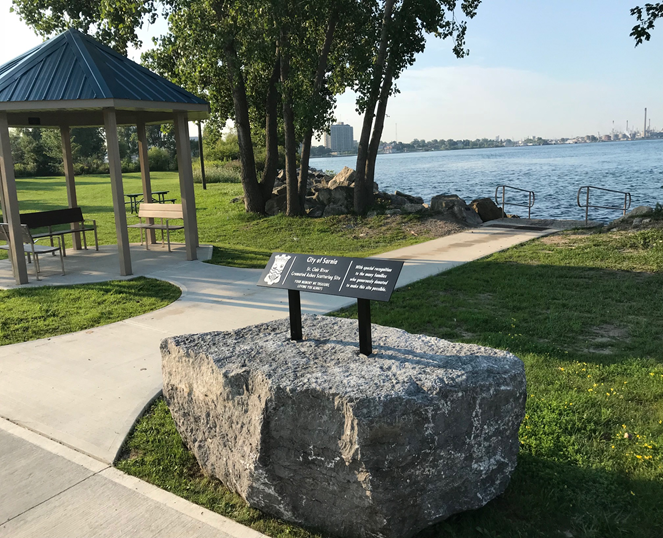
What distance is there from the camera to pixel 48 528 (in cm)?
341

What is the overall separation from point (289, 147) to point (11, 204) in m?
9.26

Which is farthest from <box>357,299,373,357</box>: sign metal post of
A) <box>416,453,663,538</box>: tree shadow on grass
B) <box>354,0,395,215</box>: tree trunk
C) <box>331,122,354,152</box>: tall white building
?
<box>331,122,354,152</box>: tall white building

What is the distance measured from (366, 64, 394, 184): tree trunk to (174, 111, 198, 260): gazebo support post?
6.58 metres

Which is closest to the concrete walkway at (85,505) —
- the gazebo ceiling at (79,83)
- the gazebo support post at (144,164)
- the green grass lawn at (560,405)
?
the green grass lawn at (560,405)

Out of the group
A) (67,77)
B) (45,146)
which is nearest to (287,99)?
(67,77)

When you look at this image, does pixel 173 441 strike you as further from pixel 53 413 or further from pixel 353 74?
pixel 353 74

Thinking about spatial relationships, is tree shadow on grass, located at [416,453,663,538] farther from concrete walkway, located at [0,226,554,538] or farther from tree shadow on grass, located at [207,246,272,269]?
tree shadow on grass, located at [207,246,272,269]

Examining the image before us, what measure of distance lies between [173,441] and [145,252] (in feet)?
29.6

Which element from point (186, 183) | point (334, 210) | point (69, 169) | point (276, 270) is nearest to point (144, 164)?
point (69, 169)

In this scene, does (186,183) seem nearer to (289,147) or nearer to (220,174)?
(289,147)

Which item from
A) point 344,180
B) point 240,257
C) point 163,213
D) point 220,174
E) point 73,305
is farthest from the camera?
point 220,174

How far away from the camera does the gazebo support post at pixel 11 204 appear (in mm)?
9414

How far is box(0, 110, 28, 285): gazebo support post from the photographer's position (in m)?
9.41

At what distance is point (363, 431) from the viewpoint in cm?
306
